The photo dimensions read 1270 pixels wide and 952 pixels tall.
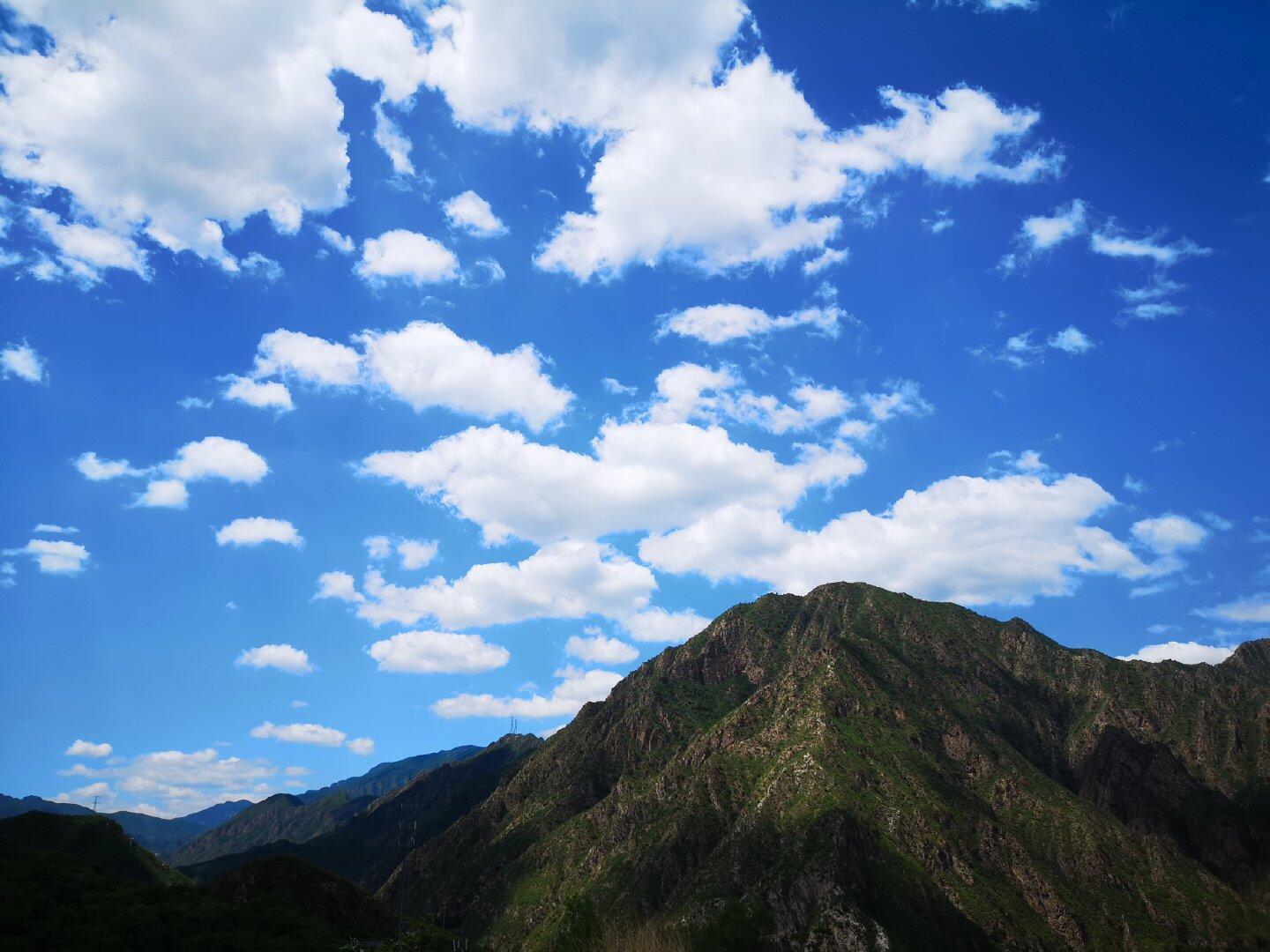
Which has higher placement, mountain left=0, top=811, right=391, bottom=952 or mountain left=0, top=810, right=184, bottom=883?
mountain left=0, top=810, right=184, bottom=883

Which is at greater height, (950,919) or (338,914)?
(338,914)

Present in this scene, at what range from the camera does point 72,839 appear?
460ft

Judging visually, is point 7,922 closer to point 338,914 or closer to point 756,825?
point 338,914

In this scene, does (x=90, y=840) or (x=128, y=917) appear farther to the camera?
(x=90, y=840)

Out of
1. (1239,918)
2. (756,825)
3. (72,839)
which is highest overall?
(72,839)

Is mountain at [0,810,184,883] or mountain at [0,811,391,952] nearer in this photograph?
mountain at [0,811,391,952]

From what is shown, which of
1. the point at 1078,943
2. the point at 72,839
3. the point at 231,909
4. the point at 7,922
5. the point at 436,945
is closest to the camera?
A: the point at 7,922

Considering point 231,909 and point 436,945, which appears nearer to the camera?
point 436,945

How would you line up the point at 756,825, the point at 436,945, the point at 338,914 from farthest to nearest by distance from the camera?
the point at 756,825, the point at 338,914, the point at 436,945

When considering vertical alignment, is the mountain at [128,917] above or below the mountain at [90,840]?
below

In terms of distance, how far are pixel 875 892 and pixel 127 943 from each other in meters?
158

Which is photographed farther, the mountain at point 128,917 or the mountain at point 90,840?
the mountain at point 90,840

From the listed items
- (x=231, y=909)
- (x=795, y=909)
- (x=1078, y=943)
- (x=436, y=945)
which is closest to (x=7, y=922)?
(x=231, y=909)

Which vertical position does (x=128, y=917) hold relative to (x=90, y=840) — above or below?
below
